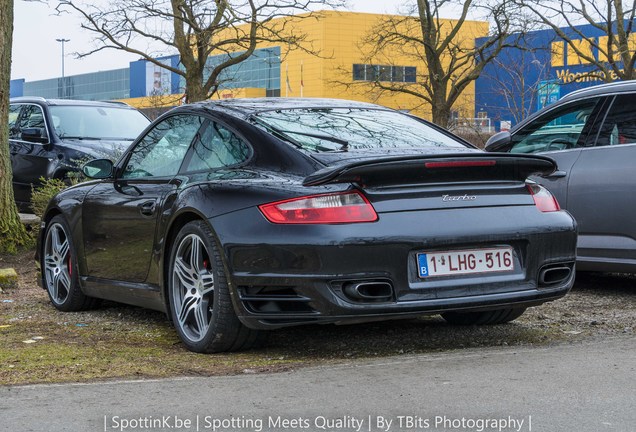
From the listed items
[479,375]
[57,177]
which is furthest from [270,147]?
[57,177]

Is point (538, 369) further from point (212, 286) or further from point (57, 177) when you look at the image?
point (57, 177)

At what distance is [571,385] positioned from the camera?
4.61m

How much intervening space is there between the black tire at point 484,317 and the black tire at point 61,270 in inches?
101

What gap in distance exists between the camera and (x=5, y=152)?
11.2 metres

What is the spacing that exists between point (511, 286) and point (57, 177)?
9226 millimetres

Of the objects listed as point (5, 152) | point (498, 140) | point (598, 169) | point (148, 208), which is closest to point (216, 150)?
point (148, 208)

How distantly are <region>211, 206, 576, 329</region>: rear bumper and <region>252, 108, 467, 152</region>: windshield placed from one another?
0.65 m

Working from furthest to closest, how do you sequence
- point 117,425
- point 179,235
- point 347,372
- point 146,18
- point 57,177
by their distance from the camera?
point 146,18
point 57,177
point 179,235
point 347,372
point 117,425

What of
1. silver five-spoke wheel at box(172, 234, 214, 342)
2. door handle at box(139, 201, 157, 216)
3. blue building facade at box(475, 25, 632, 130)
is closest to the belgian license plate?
silver five-spoke wheel at box(172, 234, 214, 342)

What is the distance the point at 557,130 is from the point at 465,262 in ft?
11.8

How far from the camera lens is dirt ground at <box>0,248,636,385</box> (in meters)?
5.29

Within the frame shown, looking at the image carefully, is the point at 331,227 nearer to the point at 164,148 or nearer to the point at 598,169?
the point at 164,148

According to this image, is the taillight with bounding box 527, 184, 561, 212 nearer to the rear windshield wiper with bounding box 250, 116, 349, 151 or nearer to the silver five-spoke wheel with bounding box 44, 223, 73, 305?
the rear windshield wiper with bounding box 250, 116, 349, 151

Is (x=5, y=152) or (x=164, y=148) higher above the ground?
(x=164, y=148)
